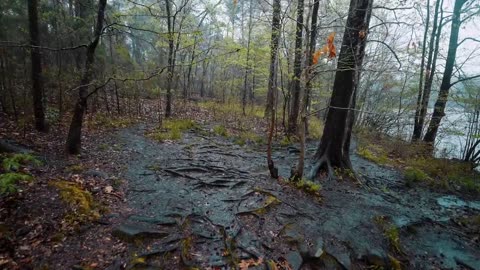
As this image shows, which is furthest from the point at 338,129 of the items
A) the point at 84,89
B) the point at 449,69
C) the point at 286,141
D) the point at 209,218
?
the point at 449,69

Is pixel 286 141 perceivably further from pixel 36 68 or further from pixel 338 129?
pixel 36 68

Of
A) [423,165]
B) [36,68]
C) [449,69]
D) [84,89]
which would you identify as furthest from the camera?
[449,69]

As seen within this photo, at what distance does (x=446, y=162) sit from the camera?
876 centimetres

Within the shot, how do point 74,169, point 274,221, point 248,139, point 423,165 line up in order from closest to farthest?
1. point 274,221
2. point 74,169
3. point 423,165
4. point 248,139

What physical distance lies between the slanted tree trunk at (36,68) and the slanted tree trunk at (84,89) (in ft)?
6.17

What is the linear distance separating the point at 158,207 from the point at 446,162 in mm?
9669

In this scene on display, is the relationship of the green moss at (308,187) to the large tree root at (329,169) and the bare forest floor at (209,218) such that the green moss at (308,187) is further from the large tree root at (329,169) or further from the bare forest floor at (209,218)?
the large tree root at (329,169)

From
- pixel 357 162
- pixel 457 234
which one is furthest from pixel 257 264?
pixel 357 162

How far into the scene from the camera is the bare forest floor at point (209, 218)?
3229mm

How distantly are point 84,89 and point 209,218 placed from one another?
3914 mm

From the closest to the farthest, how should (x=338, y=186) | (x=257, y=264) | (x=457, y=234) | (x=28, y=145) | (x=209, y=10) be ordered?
(x=257, y=264), (x=457, y=234), (x=28, y=145), (x=338, y=186), (x=209, y=10)

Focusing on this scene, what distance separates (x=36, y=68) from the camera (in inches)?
253

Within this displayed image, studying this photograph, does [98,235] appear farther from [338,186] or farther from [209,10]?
[209,10]

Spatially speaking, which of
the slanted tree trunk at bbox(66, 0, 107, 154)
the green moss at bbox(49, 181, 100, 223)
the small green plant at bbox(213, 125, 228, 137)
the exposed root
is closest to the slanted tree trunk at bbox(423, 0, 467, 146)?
the exposed root
